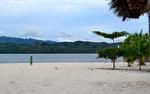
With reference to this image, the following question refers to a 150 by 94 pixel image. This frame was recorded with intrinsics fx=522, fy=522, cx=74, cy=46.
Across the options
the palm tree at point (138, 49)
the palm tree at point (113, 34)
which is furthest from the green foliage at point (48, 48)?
the palm tree at point (138, 49)

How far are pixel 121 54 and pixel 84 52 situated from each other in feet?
251

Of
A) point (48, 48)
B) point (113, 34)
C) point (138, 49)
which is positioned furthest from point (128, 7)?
point (48, 48)

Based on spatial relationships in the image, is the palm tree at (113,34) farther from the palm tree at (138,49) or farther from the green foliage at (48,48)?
the green foliage at (48,48)

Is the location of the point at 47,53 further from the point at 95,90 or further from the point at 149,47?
the point at 95,90

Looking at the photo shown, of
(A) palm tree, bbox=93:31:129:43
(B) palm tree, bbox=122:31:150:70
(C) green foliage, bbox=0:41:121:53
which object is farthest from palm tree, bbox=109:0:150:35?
(C) green foliage, bbox=0:41:121:53

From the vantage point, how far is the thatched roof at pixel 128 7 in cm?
2125

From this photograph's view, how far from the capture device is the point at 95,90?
1661 centimetres

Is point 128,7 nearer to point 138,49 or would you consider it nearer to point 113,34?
point 138,49

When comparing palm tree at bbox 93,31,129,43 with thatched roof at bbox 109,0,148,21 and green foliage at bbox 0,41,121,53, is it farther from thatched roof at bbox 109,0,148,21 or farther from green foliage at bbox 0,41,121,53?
green foliage at bbox 0,41,121,53

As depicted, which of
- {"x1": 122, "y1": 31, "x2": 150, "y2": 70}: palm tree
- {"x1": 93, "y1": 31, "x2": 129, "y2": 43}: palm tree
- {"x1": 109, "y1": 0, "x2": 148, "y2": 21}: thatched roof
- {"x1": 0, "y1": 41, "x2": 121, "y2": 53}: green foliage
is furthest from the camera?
{"x1": 0, "y1": 41, "x2": 121, "y2": 53}: green foliage

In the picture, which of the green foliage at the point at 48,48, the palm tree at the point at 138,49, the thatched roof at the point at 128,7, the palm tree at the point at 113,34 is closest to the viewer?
the thatched roof at the point at 128,7

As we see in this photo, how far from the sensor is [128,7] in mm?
21828

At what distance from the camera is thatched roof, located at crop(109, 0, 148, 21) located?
21.2m

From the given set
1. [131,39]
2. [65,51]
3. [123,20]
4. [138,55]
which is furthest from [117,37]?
[65,51]
